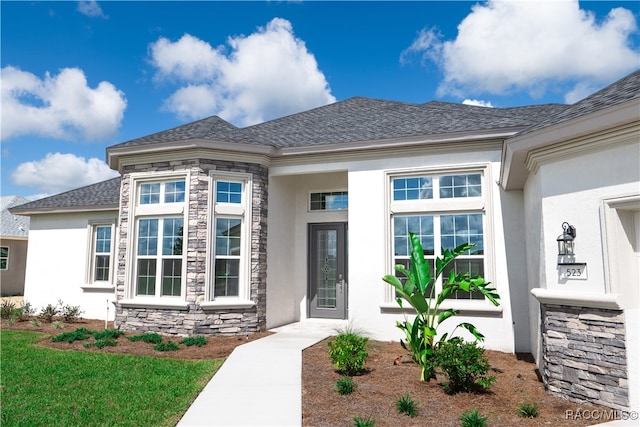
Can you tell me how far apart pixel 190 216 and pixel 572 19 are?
10045 millimetres

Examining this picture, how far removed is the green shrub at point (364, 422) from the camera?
4100mm

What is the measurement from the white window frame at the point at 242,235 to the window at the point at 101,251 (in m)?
5.04

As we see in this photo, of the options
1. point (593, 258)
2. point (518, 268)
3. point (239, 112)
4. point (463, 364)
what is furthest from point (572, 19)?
point (239, 112)

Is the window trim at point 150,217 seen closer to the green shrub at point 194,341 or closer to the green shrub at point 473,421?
the green shrub at point 194,341

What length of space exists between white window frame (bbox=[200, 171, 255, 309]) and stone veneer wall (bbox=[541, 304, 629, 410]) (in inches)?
251

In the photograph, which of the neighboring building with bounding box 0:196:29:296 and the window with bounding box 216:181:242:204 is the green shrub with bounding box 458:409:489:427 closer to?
the window with bounding box 216:181:242:204

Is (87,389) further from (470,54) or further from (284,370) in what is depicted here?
(470,54)

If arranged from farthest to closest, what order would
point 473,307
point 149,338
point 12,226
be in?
point 12,226
point 149,338
point 473,307

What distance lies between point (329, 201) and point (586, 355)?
7.39 meters

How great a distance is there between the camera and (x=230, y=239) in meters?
9.78

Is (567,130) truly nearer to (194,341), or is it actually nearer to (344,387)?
(344,387)

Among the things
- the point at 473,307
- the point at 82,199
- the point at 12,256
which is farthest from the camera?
the point at 12,256

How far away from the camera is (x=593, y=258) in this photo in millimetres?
4797

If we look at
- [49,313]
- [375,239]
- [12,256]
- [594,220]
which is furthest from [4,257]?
[594,220]
